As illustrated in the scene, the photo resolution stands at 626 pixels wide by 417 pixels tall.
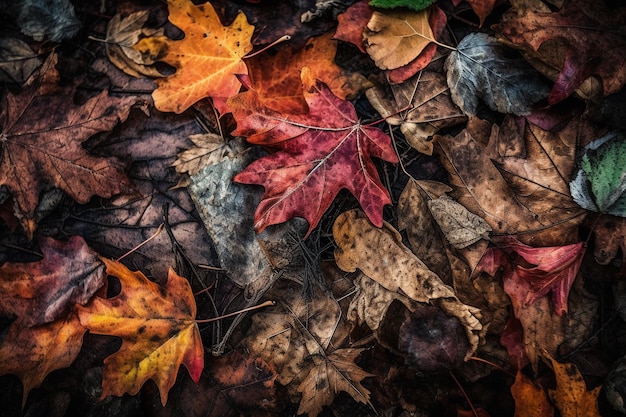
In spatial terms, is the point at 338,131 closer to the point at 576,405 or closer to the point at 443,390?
the point at 443,390

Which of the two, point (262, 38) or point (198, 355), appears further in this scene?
point (262, 38)

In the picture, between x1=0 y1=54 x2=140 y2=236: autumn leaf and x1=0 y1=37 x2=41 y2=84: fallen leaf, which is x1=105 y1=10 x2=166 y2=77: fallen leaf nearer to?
→ x1=0 y1=54 x2=140 y2=236: autumn leaf

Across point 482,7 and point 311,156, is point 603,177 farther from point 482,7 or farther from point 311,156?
point 311,156

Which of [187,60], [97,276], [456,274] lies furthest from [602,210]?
[97,276]

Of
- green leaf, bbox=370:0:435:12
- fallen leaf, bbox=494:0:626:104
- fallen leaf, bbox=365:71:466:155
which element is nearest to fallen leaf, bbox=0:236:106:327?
fallen leaf, bbox=365:71:466:155

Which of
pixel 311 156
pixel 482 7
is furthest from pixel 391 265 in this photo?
pixel 482 7

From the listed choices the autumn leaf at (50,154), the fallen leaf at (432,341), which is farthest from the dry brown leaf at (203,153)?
the fallen leaf at (432,341)
